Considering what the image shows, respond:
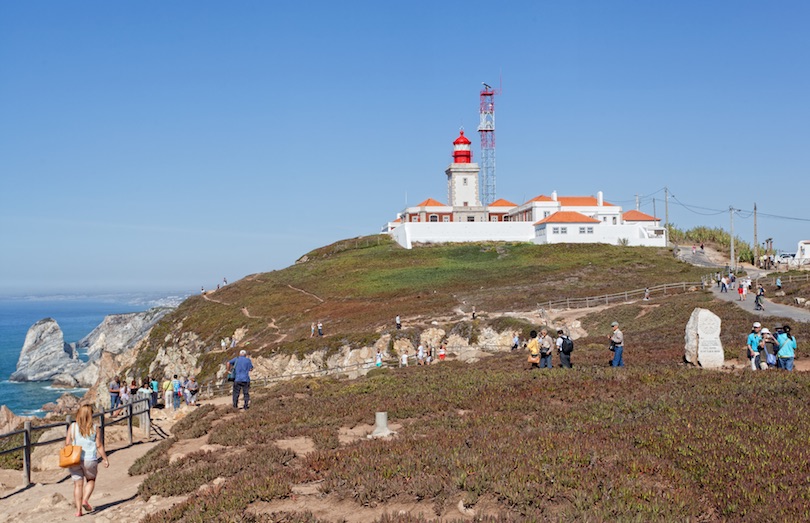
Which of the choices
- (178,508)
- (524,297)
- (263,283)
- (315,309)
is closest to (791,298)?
(524,297)

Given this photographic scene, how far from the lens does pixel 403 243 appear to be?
111 metres

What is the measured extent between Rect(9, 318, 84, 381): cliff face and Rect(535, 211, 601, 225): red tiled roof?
76845 mm

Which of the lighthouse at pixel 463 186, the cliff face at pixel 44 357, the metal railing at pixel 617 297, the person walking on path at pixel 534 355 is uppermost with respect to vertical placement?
the lighthouse at pixel 463 186

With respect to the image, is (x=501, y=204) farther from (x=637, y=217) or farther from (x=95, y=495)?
(x=95, y=495)

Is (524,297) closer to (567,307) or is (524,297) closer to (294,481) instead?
(567,307)

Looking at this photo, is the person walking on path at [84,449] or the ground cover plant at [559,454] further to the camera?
the person walking on path at [84,449]

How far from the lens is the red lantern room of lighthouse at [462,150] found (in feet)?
384

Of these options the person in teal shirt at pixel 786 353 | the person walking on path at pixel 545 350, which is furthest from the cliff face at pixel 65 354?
the person in teal shirt at pixel 786 353

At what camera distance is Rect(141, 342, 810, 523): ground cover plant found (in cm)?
997

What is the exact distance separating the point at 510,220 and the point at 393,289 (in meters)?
43.9

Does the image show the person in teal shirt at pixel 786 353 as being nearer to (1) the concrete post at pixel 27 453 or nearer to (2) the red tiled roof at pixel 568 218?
(1) the concrete post at pixel 27 453

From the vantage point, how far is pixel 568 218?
102m

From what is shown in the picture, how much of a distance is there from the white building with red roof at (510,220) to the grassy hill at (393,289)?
12.1ft

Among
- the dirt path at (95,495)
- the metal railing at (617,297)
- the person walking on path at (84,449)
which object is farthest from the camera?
the metal railing at (617,297)
